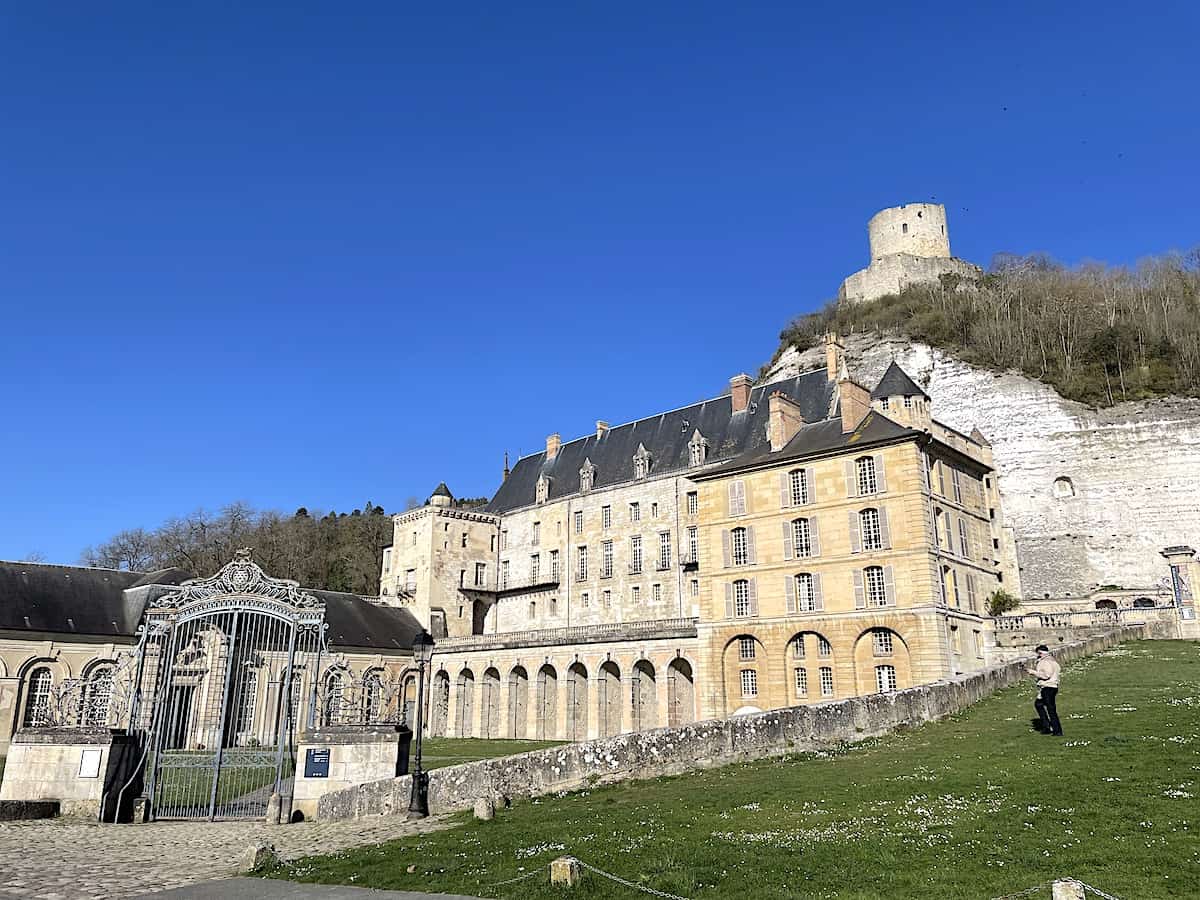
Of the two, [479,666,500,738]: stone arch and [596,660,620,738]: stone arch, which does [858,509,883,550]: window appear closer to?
[596,660,620,738]: stone arch

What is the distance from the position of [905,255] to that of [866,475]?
46833 millimetres

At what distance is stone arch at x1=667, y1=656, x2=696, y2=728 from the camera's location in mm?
34750

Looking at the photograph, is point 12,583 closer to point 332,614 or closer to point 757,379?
point 332,614

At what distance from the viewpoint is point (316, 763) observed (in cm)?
1368

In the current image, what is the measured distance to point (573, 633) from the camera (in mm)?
39156

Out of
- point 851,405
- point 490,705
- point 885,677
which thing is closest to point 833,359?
point 851,405

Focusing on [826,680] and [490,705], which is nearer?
[826,680]

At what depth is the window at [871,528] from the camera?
94.6ft

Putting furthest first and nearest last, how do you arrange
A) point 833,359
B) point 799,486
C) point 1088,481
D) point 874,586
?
1. point 1088,481
2. point 833,359
3. point 799,486
4. point 874,586

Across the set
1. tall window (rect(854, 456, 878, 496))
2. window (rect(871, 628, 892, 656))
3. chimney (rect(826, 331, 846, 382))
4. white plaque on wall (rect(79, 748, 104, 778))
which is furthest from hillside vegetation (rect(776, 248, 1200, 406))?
white plaque on wall (rect(79, 748, 104, 778))

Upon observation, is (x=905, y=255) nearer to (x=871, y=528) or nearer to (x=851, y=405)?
(x=851, y=405)

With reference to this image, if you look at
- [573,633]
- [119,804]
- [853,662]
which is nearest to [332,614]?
[573,633]

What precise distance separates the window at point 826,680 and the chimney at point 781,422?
8905 millimetres

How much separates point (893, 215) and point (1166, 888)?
7321cm
